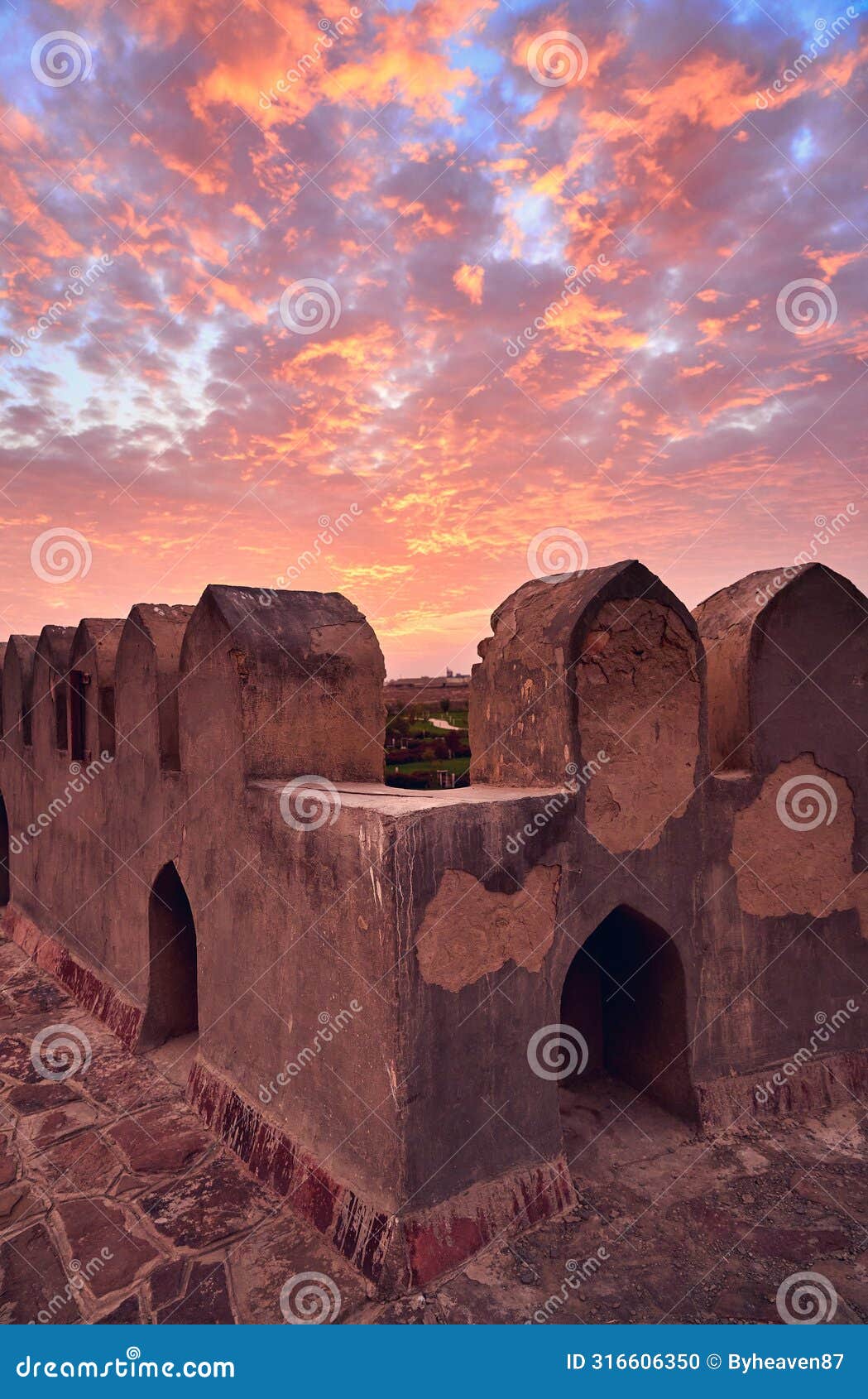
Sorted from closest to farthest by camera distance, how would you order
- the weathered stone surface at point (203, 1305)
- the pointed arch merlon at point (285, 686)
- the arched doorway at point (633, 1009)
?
1. the weathered stone surface at point (203, 1305)
2. the arched doorway at point (633, 1009)
3. the pointed arch merlon at point (285, 686)

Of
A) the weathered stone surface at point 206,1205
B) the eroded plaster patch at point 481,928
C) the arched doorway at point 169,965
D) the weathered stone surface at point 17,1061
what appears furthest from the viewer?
the arched doorway at point 169,965

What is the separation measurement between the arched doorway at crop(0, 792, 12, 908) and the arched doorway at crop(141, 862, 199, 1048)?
19.1 feet

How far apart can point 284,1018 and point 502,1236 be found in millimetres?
1541

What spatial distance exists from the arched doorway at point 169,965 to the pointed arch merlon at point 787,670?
4.33m

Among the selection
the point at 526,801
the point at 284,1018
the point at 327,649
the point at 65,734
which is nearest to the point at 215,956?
the point at 284,1018

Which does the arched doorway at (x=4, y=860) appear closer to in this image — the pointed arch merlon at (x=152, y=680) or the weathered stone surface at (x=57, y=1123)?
the pointed arch merlon at (x=152, y=680)

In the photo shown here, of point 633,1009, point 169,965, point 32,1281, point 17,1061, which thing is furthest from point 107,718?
point 633,1009

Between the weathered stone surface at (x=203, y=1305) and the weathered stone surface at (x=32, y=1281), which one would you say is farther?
the weathered stone surface at (x=32, y=1281)

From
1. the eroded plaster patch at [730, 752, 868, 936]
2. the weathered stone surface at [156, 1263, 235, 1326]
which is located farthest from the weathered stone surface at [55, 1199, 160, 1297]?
the eroded plaster patch at [730, 752, 868, 936]

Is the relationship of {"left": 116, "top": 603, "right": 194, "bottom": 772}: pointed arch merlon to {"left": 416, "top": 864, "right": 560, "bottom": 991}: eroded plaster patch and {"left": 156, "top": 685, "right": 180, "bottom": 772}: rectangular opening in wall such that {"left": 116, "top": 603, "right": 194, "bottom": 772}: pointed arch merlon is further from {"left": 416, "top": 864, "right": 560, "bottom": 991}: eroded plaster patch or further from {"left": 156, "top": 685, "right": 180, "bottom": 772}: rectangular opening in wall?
{"left": 416, "top": 864, "right": 560, "bottom": 991}: eroded plaster patch

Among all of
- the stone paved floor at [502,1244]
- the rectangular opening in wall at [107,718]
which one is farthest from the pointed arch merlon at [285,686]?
the stone paved floor at [502,1244]

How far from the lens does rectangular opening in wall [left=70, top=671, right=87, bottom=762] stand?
8.12m

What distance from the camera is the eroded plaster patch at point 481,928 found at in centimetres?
371

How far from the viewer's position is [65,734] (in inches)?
333
